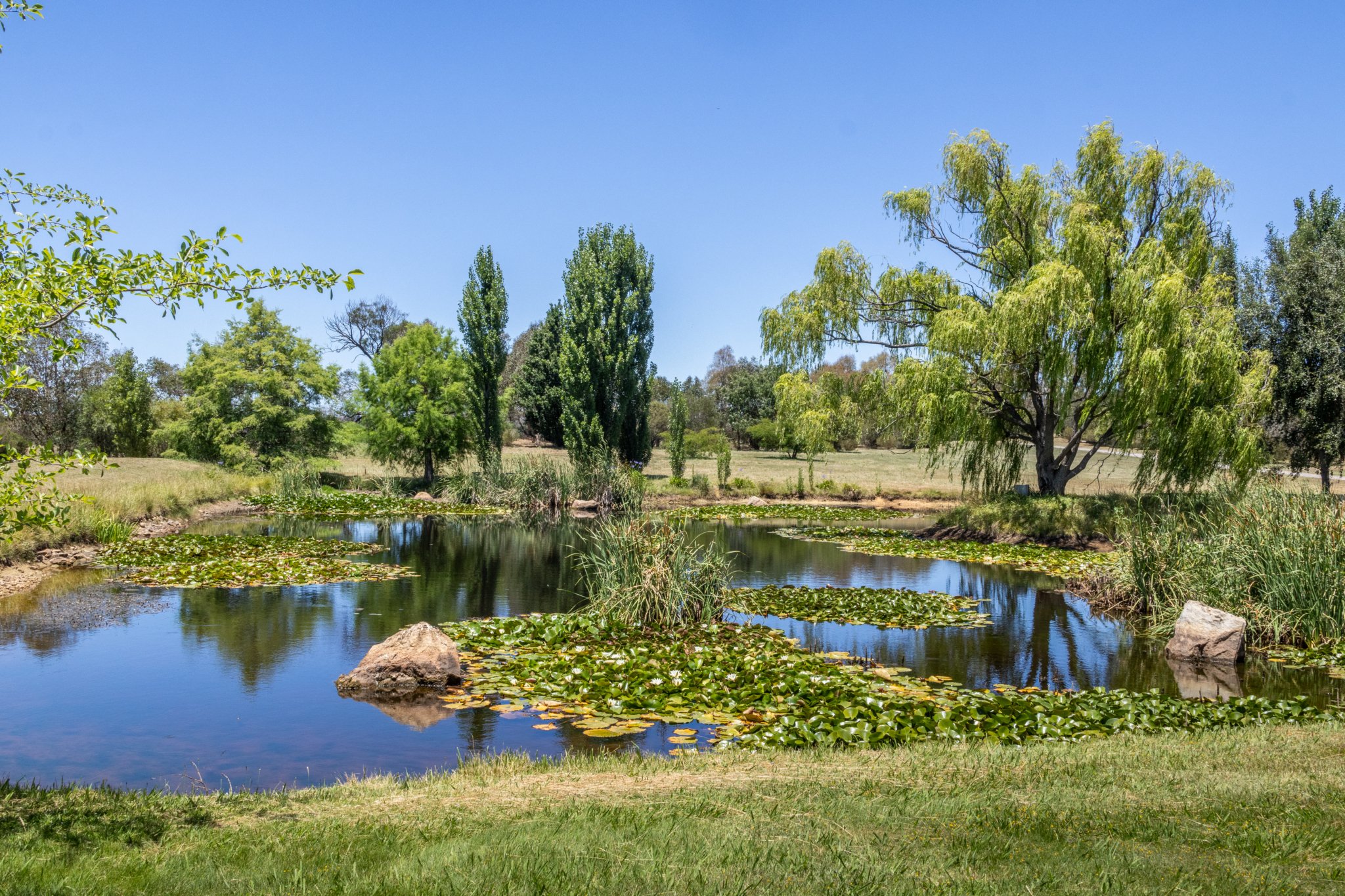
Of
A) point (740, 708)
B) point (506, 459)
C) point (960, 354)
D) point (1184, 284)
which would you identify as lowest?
point (740, 708)

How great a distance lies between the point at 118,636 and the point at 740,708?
8535 mm

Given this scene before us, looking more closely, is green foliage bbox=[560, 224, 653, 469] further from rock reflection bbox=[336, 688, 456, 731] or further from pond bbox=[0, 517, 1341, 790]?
rock reflection bbox=[336, 688, 456, 731]

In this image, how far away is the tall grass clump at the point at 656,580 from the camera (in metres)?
12.1

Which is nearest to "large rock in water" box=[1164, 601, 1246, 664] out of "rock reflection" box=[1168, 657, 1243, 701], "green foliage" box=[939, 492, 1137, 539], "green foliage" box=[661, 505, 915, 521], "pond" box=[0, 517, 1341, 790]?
"rock reflection" box=[1168, 657, 1243, 701]

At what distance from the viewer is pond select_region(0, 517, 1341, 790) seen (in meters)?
7.36

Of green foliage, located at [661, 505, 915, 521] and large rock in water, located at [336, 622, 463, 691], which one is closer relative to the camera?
large rock in water, located at [336, 622, 463, 691]

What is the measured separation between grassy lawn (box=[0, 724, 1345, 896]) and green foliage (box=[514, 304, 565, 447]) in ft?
145

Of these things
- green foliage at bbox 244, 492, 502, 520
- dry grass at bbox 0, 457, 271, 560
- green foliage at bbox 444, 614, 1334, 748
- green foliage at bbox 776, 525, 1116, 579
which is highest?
dry grass at bbox 0, 457, 271, 560

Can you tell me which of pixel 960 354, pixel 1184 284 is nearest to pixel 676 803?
pixel 960 354

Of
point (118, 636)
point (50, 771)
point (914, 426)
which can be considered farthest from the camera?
point (914, 426)

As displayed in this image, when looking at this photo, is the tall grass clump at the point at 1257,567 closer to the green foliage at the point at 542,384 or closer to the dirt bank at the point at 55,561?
the dirt bank at the point at 55,561

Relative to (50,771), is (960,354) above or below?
above

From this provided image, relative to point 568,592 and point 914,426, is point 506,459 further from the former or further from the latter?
point 568,592

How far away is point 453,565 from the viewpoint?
61.9 feet
